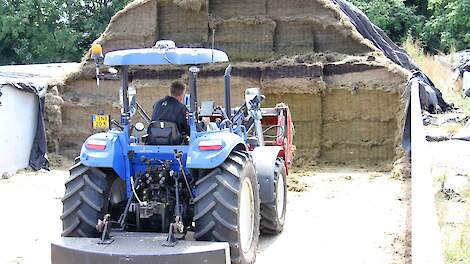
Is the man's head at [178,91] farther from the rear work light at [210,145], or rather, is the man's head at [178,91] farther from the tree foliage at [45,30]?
the tree foliage at [45,30]

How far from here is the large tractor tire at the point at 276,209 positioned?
23.1ft

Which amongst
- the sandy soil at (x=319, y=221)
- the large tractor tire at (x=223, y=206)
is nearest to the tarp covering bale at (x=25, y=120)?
the sandy soil at (x=319, y=221)

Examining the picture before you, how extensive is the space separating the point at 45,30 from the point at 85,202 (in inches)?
828

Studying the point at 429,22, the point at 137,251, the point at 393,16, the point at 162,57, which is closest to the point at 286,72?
the point at 162,57

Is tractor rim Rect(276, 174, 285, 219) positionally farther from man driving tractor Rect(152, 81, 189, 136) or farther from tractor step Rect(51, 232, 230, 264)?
tractor step Rect(51, 232, 230, 264)

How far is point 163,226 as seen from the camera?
18.9 feet

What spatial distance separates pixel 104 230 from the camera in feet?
17.9

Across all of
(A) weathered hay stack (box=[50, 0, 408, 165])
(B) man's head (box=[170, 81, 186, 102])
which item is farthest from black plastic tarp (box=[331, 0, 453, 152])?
(B) man's head (box=[170, 81, 186, 102])

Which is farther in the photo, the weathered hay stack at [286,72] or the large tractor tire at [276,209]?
the weathered hay stack at [286,72]

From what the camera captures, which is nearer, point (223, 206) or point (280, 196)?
point (223, 206)

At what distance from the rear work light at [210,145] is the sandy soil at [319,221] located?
4.78ft

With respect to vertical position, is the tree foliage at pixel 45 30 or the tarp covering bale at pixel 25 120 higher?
the tree foliage at pixel 45 30

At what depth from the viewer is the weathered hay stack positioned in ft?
38.1

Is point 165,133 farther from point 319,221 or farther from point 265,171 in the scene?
point 319,221
